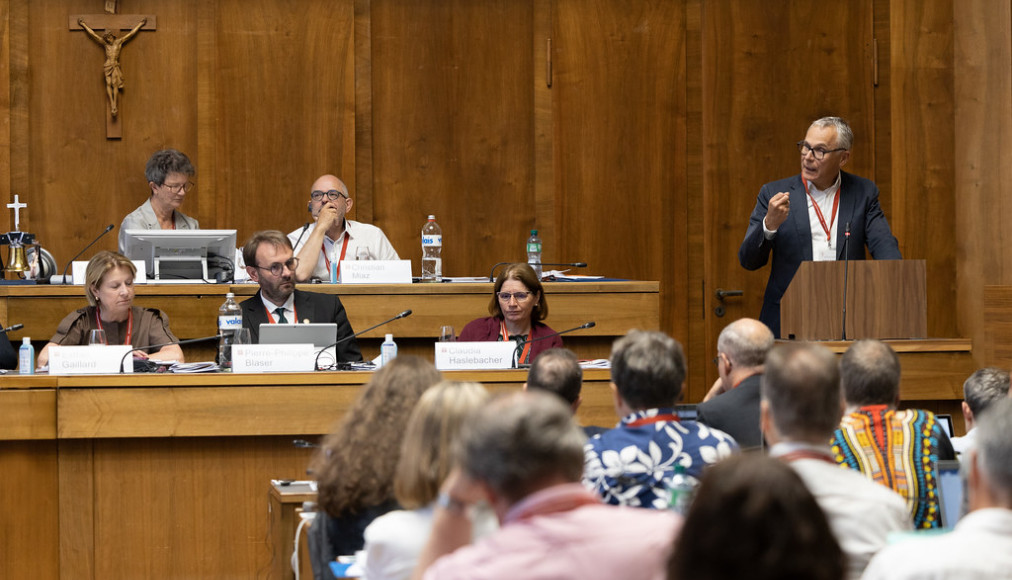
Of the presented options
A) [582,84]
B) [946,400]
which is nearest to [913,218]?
[582,84]

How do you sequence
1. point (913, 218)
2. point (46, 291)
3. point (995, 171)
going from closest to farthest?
point (46, 291)
point (995, 171)
point (913, 218)

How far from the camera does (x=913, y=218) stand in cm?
718

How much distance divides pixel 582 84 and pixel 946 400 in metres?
3.45

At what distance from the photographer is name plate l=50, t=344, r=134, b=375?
4312 mm

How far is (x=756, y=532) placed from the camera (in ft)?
3.97

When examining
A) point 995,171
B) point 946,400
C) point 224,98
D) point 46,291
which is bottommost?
point 946,400

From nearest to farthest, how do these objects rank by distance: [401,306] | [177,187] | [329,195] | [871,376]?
[871,376]
[401,306]
[329,195]
[177,187]

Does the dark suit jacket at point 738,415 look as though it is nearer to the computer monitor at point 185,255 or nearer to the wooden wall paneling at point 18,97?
the computer monitor at point 185,255

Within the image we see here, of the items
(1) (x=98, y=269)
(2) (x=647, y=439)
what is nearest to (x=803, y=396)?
(2) (x=647, y=439)

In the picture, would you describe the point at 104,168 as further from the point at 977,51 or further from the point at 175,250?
the point at 977,51

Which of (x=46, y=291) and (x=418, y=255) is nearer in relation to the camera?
(x=46, y=291)

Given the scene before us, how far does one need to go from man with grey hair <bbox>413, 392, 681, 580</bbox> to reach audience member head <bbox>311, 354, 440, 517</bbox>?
2.34ft

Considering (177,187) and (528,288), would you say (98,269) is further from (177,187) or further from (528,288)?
(528,288)

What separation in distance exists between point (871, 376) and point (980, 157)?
4.40 meters
